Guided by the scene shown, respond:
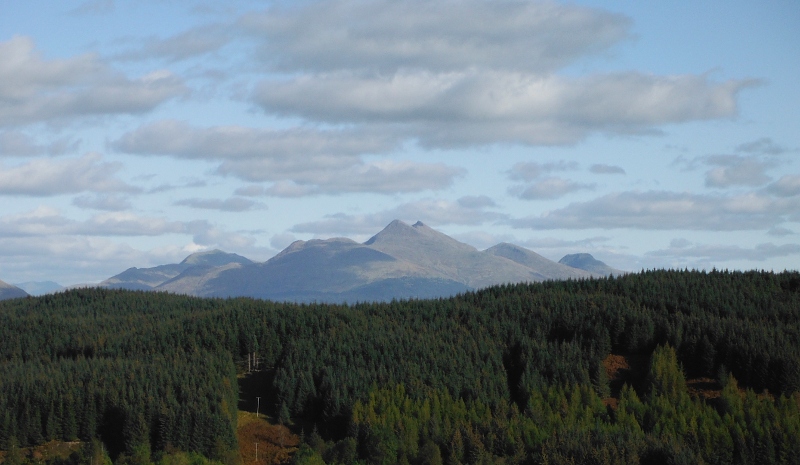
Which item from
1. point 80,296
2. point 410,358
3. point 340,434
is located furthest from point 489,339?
point 80,296

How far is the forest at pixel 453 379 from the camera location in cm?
8225

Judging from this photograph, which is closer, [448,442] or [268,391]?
[448,442]

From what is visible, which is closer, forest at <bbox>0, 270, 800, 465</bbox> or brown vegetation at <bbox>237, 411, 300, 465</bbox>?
forest at <bbox>0, 270, 800, 465</bbox>

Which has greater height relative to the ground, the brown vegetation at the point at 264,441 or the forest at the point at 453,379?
the forest at the point at 453,379

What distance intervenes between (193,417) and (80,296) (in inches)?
3618

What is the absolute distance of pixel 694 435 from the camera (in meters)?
81.5

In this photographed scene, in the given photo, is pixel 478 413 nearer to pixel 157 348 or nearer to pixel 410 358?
pixel 410 358

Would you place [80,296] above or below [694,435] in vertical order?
above

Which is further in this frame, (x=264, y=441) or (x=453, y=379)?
(x=453, y=379)

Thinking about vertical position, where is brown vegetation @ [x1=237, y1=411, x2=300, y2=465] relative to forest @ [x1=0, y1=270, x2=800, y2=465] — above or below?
below

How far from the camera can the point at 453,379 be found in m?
98.3

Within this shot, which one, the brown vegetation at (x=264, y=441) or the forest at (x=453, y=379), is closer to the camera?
the forest at (x=453, y=379)

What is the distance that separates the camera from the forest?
82250mm

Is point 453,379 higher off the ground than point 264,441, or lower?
higher
